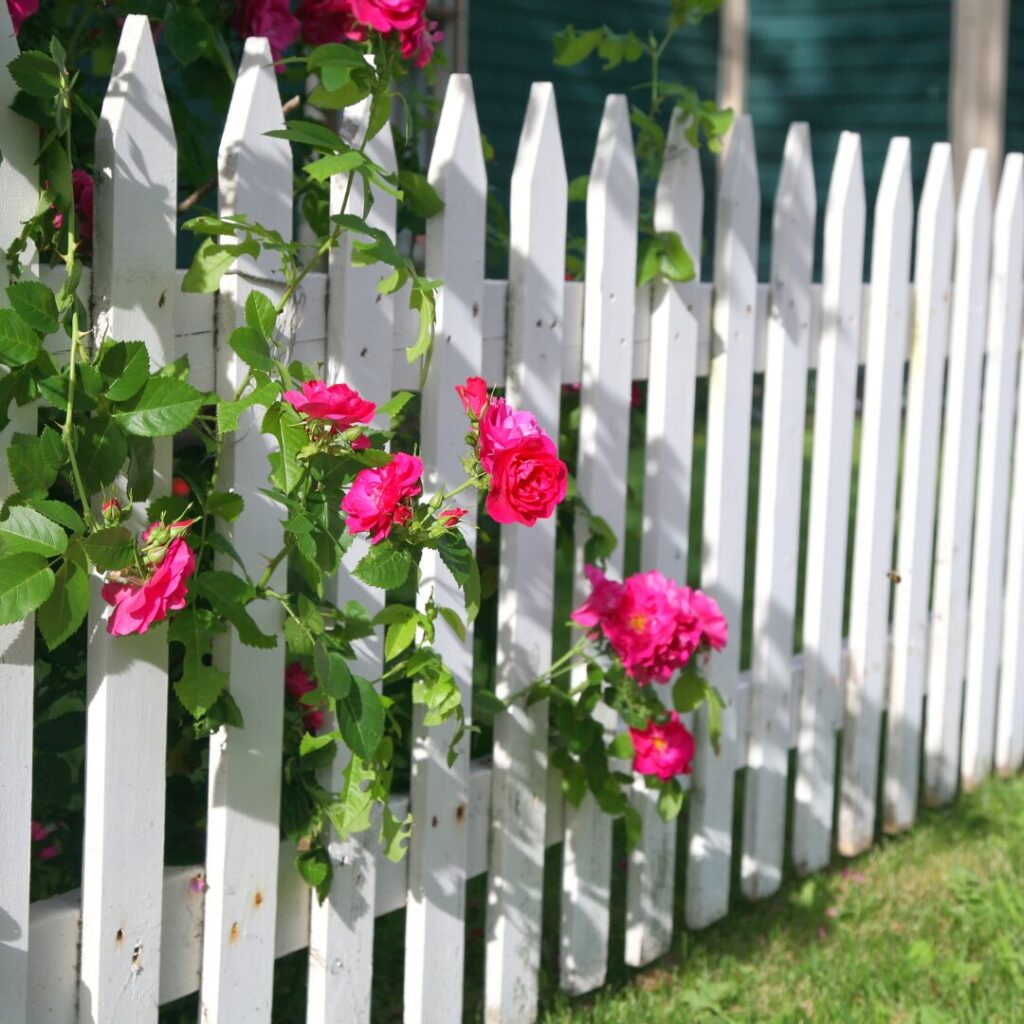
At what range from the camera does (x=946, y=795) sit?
153 inches

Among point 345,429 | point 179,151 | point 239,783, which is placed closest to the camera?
point 345,429

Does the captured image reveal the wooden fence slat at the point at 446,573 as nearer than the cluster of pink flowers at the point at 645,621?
Yes

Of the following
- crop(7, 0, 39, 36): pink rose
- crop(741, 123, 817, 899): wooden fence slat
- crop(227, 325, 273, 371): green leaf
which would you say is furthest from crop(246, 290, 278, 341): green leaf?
crop(741, 123, 817, 899): wooden fence slat

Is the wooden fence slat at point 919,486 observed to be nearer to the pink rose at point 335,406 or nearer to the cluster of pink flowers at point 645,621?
the cluster of pink flowers at point 645,621

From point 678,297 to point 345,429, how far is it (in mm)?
1086

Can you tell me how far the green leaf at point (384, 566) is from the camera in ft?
6.01

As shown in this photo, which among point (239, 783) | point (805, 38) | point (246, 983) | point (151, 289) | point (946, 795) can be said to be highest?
point (805, 38)

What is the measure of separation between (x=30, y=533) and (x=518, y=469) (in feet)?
1.83

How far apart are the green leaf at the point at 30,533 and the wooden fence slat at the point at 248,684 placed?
0.34m

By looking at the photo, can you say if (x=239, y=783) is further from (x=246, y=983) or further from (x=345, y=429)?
(x=345, y=429)

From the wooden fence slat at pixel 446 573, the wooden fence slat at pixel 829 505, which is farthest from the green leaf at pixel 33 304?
the wooden fence slat at pixel 829 505

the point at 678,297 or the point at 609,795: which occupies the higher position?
the point at 678,297

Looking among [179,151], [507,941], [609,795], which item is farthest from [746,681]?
[179,151]

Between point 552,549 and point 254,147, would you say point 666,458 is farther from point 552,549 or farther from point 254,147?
point 254,147
